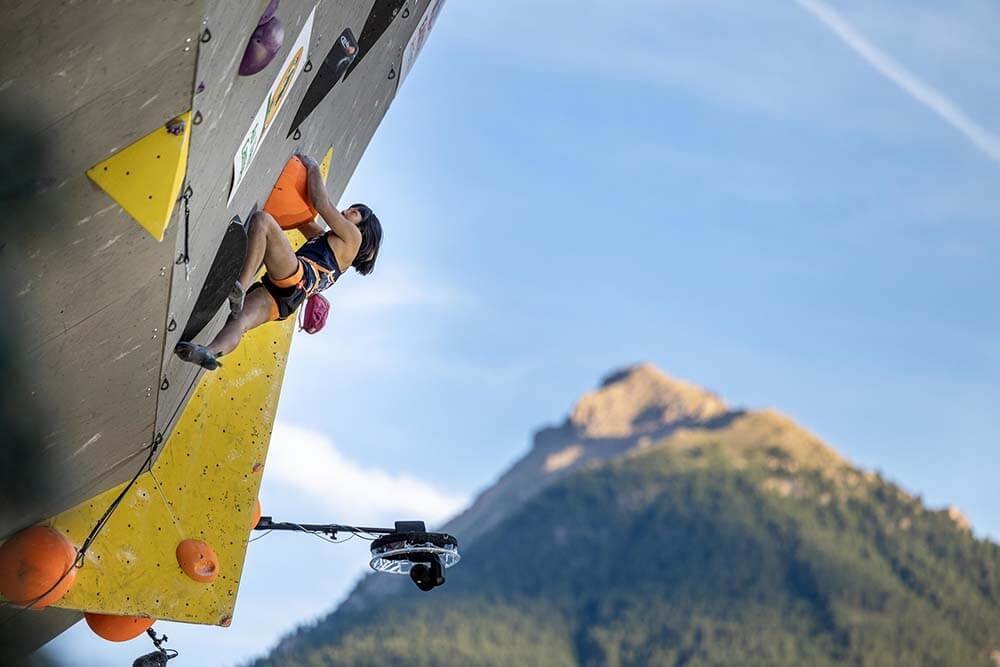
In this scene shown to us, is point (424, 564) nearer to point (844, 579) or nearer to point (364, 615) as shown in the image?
point (364, 615)

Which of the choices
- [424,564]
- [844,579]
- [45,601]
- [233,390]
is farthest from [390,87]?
[844,579]

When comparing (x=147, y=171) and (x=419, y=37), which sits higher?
(x=419, y=37)

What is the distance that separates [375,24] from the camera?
980 centimetres

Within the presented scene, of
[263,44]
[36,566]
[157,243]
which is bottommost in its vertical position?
[36,566]

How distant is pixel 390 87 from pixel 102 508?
4.36m

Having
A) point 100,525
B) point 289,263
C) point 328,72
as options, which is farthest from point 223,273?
point 100,525

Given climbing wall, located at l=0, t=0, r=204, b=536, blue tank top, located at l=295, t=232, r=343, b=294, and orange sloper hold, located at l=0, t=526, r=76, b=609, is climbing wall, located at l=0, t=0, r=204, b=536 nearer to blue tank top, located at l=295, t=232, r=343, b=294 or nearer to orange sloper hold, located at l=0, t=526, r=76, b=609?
orange sloper hold, located at l=0, t=526, r=76, b=609

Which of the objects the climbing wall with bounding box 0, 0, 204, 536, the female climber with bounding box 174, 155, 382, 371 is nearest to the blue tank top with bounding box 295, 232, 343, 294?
the female climber with bounding box 174, 155, 382, 371

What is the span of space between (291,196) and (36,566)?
9.02ft

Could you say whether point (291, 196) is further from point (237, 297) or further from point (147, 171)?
point (147, 171)

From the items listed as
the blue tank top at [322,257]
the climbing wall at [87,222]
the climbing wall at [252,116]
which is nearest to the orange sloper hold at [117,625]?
the climbing wall at [252,116]

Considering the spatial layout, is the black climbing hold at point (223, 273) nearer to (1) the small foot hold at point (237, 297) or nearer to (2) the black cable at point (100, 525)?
(1) the small foot hold at point (237, 297)

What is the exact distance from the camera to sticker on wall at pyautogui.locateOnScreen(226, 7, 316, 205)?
24.1 ft

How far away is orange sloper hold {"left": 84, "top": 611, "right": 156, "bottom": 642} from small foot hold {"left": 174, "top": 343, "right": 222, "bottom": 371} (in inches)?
125
